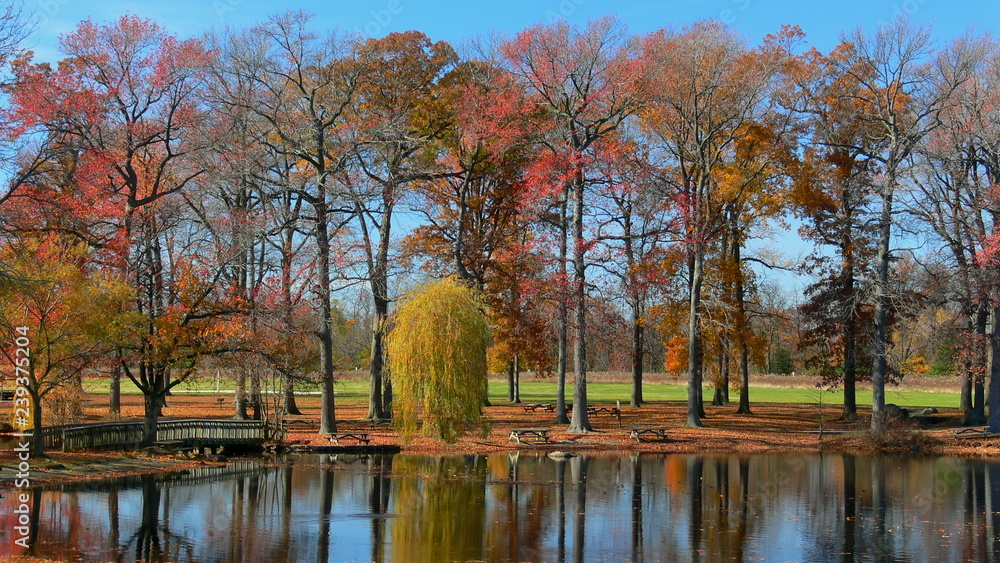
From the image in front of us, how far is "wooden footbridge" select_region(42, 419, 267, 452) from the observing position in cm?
2559

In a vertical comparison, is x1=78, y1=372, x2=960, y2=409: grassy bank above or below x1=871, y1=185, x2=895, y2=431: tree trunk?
below

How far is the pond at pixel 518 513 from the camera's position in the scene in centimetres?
1448

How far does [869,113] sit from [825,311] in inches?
354

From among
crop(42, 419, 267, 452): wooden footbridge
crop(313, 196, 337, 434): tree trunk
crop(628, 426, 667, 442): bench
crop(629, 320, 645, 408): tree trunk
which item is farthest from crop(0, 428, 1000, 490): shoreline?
crop(629, 320, 645, 408): tree trunk

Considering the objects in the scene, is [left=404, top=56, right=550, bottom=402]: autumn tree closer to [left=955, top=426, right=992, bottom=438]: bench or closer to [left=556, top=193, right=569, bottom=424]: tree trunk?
[left=556, top=193, right=569, bottom=424]: tree trunk

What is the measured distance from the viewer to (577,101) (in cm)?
3350

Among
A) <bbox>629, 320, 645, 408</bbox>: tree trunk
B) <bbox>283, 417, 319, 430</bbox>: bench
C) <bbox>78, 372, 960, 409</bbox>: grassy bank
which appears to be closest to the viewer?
<bbox>283, 417, 319, 430</bbox>: bench

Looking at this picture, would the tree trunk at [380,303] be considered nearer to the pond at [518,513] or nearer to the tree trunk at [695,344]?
the pond at [518,513]

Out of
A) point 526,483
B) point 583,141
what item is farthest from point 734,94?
point 526,483

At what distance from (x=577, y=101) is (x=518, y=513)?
19.7 meters

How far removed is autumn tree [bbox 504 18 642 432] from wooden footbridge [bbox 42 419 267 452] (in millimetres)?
12306

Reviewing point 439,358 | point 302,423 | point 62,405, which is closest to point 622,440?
point 439,358

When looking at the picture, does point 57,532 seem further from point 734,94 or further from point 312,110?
point 734,94

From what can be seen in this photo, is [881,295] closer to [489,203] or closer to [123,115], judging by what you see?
[489,203]
